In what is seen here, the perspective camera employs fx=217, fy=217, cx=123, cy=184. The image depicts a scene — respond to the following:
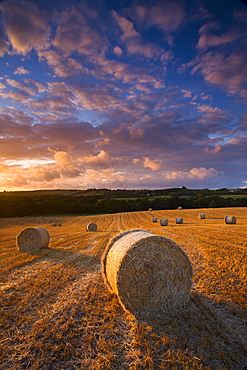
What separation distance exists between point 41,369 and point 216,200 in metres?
53.3

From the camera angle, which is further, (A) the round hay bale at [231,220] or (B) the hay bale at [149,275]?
(A) the round hay bale at [231,220]

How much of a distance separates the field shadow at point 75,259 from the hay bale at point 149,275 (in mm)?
2805

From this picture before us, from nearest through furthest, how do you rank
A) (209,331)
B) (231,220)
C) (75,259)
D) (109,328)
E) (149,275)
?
(209,331)
(109,328)
(149,275)
(75,259)
(231,220)

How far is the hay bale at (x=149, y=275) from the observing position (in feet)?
15.6

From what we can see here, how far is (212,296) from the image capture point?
5199 millimetres

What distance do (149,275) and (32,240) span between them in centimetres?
899

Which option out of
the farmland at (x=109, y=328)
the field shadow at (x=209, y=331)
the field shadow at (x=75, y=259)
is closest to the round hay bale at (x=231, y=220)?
the farmland at (x=109, y=328)

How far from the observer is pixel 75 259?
9.19 metres

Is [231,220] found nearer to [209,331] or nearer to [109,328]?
[209,331]

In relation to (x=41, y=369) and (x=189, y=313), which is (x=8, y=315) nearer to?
(x=41, y=369)

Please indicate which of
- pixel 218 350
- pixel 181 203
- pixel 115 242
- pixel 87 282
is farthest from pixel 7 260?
pixel 181 203

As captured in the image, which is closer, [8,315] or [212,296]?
[8,315]

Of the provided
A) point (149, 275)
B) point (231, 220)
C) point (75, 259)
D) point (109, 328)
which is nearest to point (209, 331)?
point (149, 275)

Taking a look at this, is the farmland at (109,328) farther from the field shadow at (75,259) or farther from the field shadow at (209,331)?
the field shadow at (75,259)
